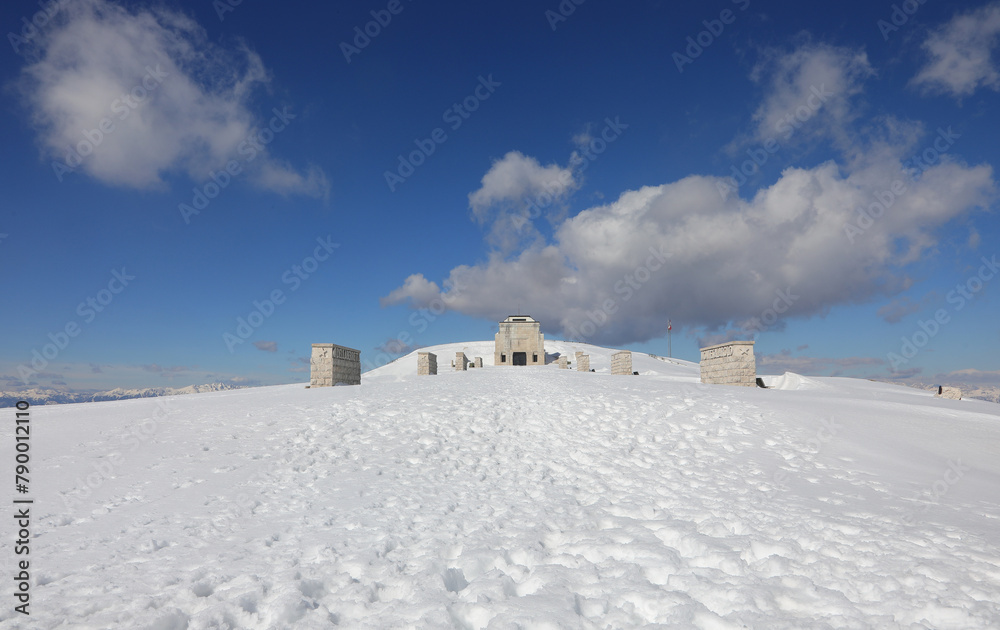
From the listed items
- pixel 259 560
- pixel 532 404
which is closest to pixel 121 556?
pixel 259 560

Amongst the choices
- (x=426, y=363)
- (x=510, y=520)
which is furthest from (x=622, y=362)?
(x=510, y=520)

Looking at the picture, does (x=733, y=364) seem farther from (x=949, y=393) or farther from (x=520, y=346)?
(x=520, y=346)

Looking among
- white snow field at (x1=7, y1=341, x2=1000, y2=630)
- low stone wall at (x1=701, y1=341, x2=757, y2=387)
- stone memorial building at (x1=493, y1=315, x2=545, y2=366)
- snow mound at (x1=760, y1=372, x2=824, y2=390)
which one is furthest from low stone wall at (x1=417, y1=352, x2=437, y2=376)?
stone memorial building at (x1=493, y1=315, x2=545, y2=366)

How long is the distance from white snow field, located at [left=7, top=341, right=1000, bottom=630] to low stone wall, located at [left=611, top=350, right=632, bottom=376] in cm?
1615

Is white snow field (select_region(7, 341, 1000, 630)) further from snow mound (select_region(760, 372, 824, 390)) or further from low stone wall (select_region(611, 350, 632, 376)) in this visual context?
low stone wall (select_region(611, 350, 632, 376))

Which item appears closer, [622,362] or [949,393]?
[949,393]

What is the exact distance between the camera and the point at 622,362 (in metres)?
28.1

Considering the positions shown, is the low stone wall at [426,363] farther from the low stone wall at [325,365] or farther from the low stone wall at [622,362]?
the low stone wall at [622,362]

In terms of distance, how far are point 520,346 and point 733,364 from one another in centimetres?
3200

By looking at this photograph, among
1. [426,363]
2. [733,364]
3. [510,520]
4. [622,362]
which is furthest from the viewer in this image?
[622,362]

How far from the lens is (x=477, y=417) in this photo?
11.4m

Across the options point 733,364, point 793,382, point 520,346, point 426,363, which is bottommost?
point 793,382

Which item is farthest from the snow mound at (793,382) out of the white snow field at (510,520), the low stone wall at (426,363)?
the low stone wall at (426,363)

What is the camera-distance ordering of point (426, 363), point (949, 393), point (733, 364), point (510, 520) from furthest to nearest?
point (426, 363) < point (733, 364) < point (949, 393) < point (510, 520)
